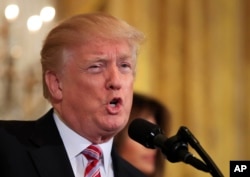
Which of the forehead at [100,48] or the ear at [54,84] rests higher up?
the forehead at [100,48]

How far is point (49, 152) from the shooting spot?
136 centimetres

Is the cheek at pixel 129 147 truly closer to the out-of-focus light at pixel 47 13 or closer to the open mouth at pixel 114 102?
the out-of-focus light at pixel 47 13

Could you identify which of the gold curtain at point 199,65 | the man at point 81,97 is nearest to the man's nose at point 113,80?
the man at point 81,97

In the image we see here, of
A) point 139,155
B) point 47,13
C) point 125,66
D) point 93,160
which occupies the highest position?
point 47,13

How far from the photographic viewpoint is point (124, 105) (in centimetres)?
138

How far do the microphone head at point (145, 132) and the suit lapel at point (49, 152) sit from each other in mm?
230

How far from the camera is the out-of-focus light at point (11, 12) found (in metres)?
1.84

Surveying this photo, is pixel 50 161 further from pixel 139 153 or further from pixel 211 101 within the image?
pixel 211 101

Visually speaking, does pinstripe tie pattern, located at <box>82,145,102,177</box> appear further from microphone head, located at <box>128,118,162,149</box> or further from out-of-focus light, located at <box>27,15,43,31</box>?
out-of-focus light, located at <box>27,15,43,31</box>

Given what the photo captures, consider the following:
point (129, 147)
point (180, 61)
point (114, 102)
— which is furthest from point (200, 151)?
point (180, 61)

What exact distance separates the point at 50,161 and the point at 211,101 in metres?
0.99

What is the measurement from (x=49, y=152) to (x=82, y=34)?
31cm

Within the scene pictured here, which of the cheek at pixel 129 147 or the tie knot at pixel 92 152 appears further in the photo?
the cheek at pixel 129 147

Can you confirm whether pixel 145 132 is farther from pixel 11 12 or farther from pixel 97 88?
pixel 11 12
